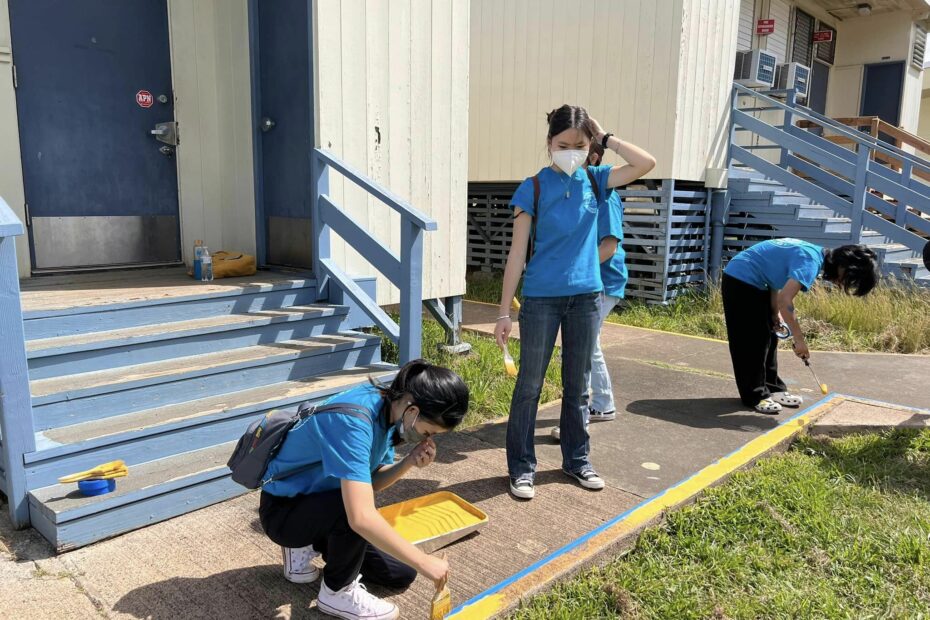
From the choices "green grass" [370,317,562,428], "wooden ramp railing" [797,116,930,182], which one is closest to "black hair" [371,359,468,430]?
"green grass" [370,317,562,428]

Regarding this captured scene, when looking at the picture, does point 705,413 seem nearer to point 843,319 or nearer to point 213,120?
point 843,319

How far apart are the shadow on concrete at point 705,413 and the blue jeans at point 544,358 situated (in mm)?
1447

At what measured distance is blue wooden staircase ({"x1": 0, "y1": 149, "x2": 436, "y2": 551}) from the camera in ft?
9.55

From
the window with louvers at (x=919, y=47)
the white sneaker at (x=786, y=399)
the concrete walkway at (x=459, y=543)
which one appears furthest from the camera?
the window with louvers at (x=919, y=47)

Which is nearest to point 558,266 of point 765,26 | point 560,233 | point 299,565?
point 560,233

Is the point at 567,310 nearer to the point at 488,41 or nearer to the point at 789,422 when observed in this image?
the point at 789,422

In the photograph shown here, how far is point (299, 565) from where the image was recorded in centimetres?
261

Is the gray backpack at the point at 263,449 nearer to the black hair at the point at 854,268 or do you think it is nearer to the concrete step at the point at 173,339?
the concrete step at the point at 173,339

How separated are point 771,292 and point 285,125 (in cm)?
360

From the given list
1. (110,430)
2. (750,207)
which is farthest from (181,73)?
(750,207)

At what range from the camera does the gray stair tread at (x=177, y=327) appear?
3.62 metres

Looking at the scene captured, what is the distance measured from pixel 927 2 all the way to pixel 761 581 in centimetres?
1436

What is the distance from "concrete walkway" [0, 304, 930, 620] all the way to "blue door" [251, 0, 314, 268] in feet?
7.11

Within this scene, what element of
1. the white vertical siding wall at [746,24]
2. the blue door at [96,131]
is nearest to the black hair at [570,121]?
the blue door at [96,131]
